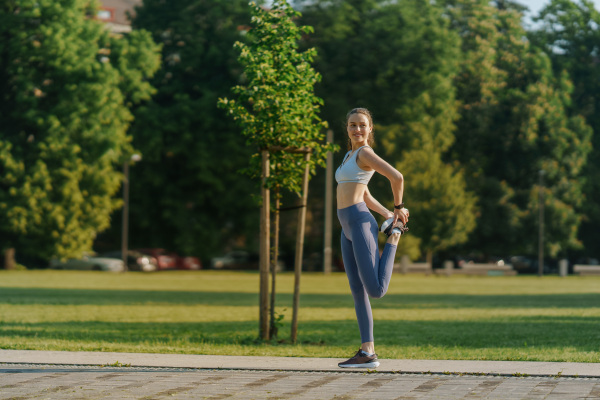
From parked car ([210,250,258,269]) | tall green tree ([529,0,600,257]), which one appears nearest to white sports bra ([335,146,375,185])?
tall green tree ([529,0,600,257])

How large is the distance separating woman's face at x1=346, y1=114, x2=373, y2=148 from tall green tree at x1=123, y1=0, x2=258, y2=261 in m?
46.4

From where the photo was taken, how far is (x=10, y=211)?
50031 millimetres

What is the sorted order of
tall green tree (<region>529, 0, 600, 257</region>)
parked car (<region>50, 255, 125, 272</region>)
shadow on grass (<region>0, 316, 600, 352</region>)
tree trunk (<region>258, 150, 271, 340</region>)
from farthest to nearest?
tall green tree (<region>529, 0, 600, 257</region>) → parked car (<region>50, 255, 125, 272</region>) → shadow on grass (<region>0, 316, 600, 352</region>) → tree trunk (<region>258, 150, 271, 340</region>)

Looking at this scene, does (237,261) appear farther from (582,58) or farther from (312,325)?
(312,325)

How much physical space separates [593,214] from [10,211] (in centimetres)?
3738

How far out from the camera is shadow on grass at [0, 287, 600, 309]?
24.9 meters

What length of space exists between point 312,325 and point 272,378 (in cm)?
897

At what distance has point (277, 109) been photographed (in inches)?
523

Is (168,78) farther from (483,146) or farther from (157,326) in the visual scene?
(157,326)

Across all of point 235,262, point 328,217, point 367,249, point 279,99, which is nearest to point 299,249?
point 279,99

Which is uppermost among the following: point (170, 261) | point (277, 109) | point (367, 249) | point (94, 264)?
point (277, 109)

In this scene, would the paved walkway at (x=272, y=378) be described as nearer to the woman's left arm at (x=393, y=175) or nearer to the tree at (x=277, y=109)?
the woman's left arm at (x=393, y=175)

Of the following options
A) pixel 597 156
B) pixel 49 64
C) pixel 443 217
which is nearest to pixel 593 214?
pixel 597 156

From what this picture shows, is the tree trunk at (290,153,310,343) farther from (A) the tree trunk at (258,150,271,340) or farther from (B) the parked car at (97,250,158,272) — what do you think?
(B) the parked car at (97,250,158,272)
